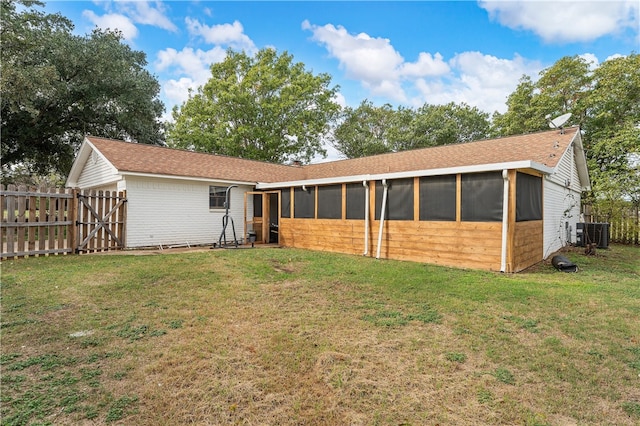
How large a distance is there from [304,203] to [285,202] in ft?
3.47

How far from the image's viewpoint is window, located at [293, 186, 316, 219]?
10.9 m

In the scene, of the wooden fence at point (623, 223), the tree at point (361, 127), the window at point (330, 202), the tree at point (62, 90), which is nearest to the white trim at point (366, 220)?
the window at point (330, 202)

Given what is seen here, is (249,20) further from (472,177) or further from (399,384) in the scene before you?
(399,384)

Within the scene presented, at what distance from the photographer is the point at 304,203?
11219mm

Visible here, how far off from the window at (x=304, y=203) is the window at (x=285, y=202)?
0.98 feet

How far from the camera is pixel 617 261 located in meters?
8.80

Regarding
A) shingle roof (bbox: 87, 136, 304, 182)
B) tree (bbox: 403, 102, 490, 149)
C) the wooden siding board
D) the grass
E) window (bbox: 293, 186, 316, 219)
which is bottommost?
the grass

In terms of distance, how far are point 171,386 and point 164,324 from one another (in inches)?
58.0

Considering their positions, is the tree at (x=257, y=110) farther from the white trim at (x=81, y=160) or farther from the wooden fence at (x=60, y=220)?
the wooden fence at (x=60, y=220)

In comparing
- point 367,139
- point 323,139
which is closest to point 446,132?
point 367,139

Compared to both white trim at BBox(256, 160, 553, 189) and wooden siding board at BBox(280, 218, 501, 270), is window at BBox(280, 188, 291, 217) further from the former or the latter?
white trim at BBox(256, 160, 553, 189)

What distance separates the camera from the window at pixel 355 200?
9.56 meters

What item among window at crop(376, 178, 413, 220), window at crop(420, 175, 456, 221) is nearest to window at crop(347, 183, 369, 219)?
window at crop(376, 178, 413, 220)

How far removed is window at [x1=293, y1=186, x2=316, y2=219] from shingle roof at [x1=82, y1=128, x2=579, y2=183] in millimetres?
2822
